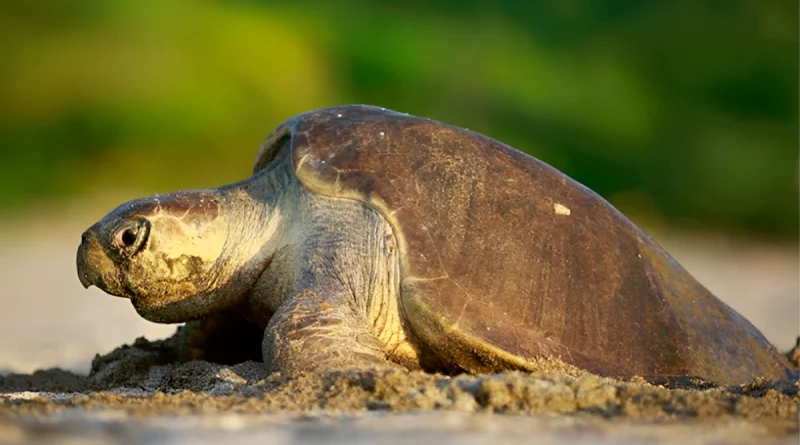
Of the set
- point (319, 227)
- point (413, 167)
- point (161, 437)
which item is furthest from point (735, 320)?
point (161, 437)

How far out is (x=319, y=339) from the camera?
265 centimetres

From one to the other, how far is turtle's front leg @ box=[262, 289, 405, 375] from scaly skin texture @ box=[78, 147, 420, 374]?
1 cm

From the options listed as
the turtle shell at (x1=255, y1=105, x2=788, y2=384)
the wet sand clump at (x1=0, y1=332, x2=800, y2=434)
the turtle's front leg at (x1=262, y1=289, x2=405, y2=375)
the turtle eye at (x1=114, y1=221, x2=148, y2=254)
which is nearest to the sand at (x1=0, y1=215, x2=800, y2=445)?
the wet sand clump at (x1=0, y1=332, x2=800, y2=434)

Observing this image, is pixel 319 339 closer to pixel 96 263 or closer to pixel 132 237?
pixel 132 237

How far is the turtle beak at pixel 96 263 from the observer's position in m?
3.31

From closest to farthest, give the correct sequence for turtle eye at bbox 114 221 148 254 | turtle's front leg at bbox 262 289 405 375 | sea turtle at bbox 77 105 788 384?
turtle's front leg at bbox 262 289 405 375, sea turtle at bbox 77 105 788 384, turtle eye at bbox 114 221 148 254

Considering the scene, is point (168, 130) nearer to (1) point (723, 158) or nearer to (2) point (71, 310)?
(2) point (71, 310)

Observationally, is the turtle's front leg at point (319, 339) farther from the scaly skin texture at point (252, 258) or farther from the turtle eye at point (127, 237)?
the turtle eye at point (127, 237)

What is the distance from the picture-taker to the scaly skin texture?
2.92 meters

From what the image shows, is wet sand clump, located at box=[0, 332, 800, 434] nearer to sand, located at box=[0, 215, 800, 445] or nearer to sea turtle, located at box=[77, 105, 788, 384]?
sand, located at box=[0, 215, 800, 445]

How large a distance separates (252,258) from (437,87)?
9.86 m

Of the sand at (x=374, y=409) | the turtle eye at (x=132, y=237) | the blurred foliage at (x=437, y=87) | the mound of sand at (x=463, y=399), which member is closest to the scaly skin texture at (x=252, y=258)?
the turtle eye at (x=132, y=237)

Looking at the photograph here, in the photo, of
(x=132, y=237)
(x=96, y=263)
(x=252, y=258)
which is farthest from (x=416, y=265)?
(x=96, y=263)

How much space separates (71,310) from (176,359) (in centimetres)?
307
